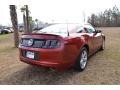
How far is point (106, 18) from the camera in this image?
202 feet

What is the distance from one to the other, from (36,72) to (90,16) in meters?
57.6

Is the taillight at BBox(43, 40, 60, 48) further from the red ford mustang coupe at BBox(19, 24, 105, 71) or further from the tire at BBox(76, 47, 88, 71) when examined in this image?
the tire at BBox(76, 47, 88, 71)

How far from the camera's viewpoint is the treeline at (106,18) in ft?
198

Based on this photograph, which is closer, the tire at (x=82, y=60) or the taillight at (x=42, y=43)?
the taillight at (x=42, y=43)

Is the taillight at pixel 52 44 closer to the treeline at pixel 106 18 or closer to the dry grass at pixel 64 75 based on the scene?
the dry grass at pixel 64 75

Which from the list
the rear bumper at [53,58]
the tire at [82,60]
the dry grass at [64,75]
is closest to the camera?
the rear bumper at [53,58]

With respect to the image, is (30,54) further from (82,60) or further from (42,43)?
(82,60)

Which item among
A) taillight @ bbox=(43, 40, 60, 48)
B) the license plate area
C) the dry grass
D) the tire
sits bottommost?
the dry grass

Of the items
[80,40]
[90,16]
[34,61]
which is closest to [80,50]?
[80,40]

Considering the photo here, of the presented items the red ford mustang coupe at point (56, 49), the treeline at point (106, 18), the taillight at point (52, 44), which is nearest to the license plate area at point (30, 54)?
the red ford mustang coupe at point (56, 49)

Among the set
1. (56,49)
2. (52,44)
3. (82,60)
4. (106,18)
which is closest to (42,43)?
(52,44)

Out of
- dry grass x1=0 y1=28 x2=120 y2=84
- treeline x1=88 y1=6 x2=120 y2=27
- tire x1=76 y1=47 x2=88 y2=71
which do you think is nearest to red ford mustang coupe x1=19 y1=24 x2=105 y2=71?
tire x1=76 y1=47 x2=88 y2=71

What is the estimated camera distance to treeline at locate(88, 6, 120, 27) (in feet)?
198

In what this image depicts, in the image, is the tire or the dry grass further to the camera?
the tire
